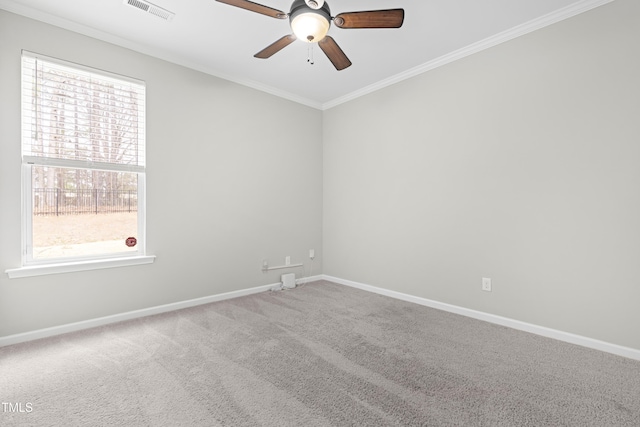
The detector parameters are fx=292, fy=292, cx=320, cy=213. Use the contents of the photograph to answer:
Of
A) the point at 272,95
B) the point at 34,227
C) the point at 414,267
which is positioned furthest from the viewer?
the point at 272,95

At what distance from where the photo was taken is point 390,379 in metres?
1.84

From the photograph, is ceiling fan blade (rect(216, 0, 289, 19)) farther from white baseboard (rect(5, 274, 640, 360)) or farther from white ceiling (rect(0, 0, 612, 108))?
white baseboard (rect(5, 274, 640, 360))

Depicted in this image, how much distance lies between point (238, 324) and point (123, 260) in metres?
1.25

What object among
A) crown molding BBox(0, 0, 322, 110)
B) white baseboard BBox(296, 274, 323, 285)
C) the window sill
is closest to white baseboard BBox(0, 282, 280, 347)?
the window sill

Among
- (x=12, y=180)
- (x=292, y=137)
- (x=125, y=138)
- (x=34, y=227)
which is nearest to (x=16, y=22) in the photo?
(x=125, y=138)

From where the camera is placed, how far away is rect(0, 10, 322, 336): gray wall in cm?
231

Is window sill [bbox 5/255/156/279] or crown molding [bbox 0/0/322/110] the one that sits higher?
crown molding [bbox 0/0/322/110]

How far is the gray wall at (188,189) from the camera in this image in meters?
2.31

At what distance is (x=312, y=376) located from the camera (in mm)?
1888

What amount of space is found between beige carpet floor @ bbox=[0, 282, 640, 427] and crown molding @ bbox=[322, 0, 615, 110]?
2641 mm

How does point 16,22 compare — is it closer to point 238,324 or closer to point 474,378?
point 238,324

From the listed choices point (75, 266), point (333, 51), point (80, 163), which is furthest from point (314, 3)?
point (75, 266)

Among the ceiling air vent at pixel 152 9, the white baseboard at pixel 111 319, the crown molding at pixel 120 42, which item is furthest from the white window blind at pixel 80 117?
the white baseboard at pixel 111 319

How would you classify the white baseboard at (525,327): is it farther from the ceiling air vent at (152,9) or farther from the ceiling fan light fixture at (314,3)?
the ceiling air vent at (152,9)
